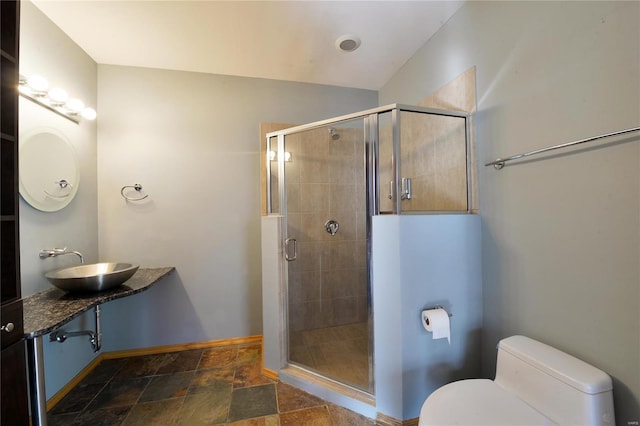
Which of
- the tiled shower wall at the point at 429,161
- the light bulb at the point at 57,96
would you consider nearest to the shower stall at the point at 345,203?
the tiled shower wall at the point at 429,161

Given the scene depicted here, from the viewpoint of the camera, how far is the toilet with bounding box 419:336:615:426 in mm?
858

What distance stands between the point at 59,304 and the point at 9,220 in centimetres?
73

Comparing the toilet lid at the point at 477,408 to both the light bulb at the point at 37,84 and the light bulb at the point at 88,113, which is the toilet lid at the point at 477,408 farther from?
the light bulb at the point at 88,113

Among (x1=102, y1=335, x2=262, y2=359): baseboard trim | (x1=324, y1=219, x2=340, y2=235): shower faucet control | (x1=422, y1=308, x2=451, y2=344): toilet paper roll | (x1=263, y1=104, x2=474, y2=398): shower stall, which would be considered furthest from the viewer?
(x1=324, y1=219, x2=340, y2=235): shower faucet control

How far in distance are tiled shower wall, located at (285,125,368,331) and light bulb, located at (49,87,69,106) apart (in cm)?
149

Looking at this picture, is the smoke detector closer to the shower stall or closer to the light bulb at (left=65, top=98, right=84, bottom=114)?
the shower stall

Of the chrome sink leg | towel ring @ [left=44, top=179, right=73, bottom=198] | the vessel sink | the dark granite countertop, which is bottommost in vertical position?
the chrome sink leg

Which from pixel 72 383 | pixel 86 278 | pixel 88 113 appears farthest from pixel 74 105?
pixel 72 383

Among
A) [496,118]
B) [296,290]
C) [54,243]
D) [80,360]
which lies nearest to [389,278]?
[296,290]

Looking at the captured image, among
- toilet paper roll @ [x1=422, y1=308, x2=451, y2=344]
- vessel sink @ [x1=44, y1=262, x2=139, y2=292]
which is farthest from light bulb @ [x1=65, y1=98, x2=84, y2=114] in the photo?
toilet paper roll @ [x1=422, y1=308, x2=451, y2=344]

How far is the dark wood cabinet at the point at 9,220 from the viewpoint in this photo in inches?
32.3

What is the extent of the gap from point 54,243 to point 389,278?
2.21 metres

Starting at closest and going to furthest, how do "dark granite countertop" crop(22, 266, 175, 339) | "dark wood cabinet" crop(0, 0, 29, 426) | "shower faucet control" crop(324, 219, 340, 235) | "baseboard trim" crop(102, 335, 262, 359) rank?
"dark wood cabinet" crop(0, 0, 29, 426)
"dark granite countertop" crop(22, 266, 175, 339)
"baseboard trim" crop(102, 335, 262, 359)
"shower faucet control" crop(324, 219, 340, 235)

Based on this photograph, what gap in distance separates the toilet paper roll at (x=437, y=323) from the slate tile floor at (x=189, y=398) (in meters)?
0.68
